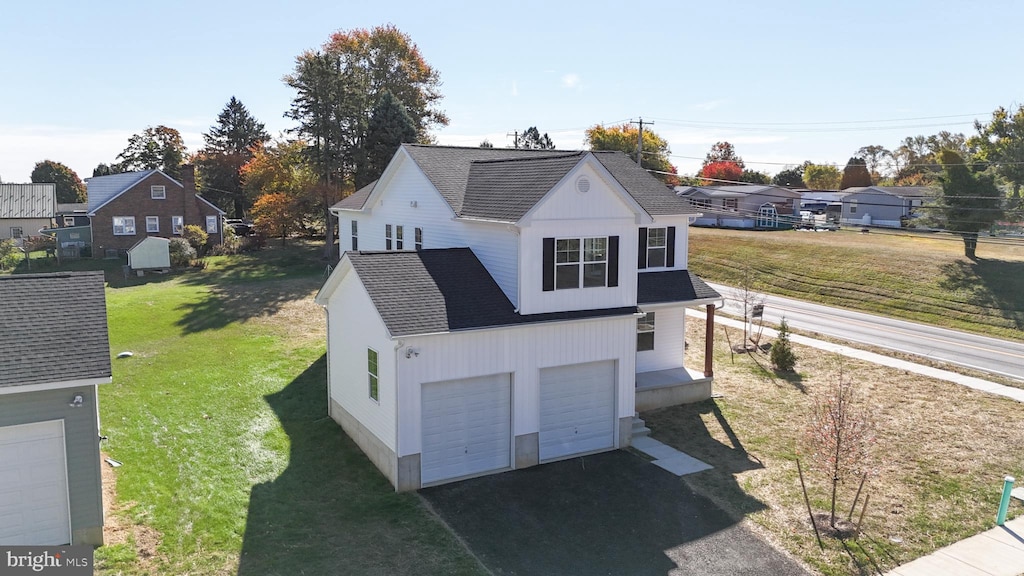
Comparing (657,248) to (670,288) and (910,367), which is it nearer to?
(670,288)

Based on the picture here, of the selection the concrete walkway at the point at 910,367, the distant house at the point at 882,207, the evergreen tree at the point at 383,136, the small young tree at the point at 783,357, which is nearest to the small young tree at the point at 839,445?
the small young tree at the point at 783,357

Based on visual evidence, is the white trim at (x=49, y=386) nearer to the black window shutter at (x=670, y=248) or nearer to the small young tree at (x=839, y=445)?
the small young tree at (x=839, y=445)

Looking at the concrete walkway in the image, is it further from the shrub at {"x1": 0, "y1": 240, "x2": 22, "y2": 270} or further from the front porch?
the shrub at {"x1": 0, "y1": 240, "x2": 22, "y2": 270}

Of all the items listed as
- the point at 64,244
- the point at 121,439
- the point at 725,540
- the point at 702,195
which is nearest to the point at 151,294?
the point at 64,244

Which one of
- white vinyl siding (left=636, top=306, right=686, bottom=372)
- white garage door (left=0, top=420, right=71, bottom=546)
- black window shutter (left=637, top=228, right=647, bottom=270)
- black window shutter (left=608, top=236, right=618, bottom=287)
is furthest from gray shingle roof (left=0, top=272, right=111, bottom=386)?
black window shutter (left=637, top=228, right=647, bottom=270)

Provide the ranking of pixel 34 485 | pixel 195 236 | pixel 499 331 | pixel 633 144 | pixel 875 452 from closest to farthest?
pixel 34 485 < pixel 499 331 < pixel 875 452 < pixel 195 236 < pixel 633 144

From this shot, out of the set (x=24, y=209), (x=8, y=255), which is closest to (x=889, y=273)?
(x=8, y=255)
